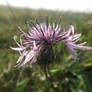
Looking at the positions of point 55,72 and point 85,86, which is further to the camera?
point 55,72

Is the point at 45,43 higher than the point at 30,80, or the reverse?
the point at 45,43

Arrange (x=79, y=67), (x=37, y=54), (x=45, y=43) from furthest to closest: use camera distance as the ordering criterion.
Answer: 1. (x=79, y=67)
2. (x=45, y=43)
3. (x=37, y=54)

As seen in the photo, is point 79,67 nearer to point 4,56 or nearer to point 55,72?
point 55,72

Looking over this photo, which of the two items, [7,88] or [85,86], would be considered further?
[7,88]

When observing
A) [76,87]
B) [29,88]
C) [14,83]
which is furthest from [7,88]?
[76,87]

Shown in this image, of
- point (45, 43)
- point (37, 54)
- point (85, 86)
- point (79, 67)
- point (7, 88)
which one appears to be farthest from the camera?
point (79, 67)

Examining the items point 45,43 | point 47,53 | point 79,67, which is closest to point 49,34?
point 45,43

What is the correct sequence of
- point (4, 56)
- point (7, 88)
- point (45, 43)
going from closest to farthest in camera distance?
point (45, 43)
point (7, 88)
point (4, 56)

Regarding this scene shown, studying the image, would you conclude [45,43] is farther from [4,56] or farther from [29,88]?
[4,56]

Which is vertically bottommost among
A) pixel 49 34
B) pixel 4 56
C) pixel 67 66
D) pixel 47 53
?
pixel 4 56
